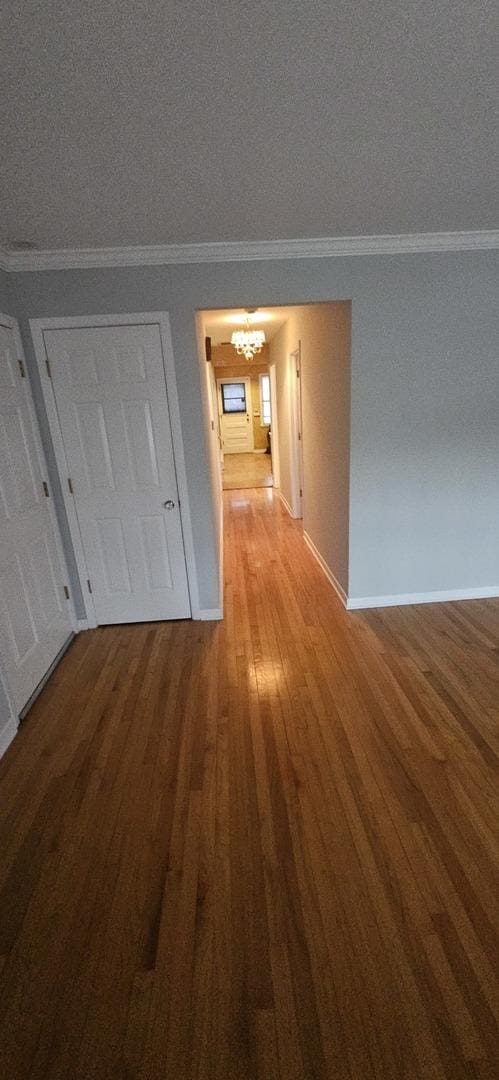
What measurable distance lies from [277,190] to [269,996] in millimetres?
2833

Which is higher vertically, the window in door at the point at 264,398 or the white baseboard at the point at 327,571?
the window in door at the point at 264,398

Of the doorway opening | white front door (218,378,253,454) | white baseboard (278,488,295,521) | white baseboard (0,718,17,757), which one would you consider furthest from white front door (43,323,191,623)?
white front door (218,378,253,454)

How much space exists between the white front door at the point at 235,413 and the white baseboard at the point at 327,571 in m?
7.24

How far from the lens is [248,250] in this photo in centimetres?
252

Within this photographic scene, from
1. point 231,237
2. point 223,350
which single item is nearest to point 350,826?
point 231,237

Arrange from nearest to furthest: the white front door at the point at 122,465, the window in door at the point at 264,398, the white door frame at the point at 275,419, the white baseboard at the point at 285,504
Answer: the white front door at the point at 122,465 → the white baseboard at the point at 285,504 → the white door frame at the point at 275,419 → the window in door at the point at 264,398

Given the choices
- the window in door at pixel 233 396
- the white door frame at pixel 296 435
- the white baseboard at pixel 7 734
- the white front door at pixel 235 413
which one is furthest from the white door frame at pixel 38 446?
the window in door at pixel 233 396

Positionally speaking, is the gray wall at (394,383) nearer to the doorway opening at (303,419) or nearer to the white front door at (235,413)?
the doorway opening at (303,419)

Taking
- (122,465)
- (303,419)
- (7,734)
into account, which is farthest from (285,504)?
(7,734)

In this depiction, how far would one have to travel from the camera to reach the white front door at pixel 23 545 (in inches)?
90.3

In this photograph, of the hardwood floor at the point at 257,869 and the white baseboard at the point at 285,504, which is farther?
the white baseboard at the point at 285,504

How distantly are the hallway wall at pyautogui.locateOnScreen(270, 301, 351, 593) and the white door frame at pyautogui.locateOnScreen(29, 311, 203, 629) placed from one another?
3.64 feet

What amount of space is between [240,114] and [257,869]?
2.48 metres

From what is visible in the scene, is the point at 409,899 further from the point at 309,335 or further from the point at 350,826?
the point at 309,335
